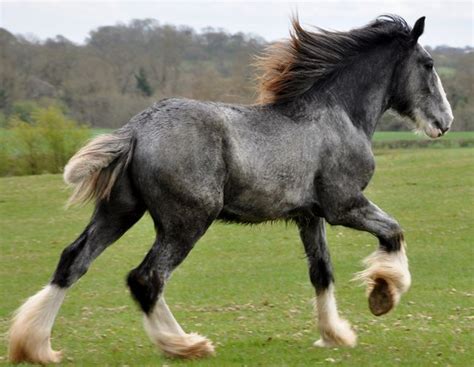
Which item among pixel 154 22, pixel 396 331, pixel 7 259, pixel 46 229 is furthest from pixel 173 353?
pixel 154 22

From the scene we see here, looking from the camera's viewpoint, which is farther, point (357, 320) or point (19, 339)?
point (357, 320)

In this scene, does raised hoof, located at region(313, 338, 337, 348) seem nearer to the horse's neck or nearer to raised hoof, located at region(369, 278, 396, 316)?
raised hoof, located at region(369, 278, 396, 316)

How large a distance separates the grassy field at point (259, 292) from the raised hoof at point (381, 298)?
40cm

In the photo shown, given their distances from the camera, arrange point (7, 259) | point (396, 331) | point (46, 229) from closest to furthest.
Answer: point (396, 331) < point (7, 259) < point (46, 229)

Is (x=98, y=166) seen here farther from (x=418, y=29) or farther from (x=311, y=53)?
(x=418, y=29)

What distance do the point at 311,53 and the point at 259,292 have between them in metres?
4.74

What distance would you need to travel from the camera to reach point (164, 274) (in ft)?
24.1

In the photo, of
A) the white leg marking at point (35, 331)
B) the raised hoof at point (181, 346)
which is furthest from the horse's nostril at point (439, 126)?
the white leg marking at point (35, 331)

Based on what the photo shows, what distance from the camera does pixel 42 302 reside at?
7383 mm

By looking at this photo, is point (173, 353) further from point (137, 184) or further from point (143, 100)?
point (143, 100)

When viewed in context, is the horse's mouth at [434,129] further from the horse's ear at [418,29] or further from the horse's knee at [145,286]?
the horse's knee at [145,286]

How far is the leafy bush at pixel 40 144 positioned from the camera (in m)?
37.1

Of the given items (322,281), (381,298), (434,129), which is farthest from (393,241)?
(434,129)

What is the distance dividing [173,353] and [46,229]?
46.8 feet
